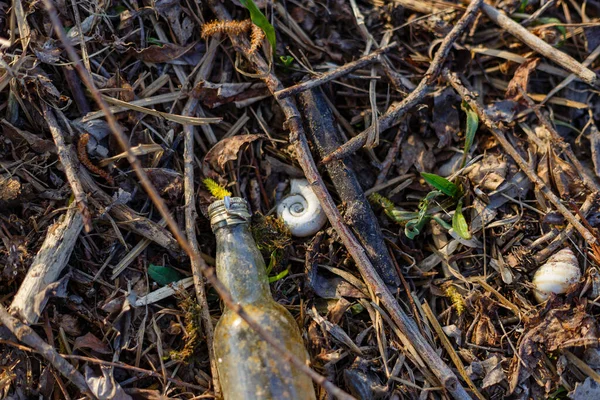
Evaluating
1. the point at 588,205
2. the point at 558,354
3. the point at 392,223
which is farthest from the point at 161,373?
the point at 588,205

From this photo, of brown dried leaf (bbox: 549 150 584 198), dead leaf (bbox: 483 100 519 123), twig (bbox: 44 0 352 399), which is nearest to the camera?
twig (bbox: 44 0 352 399)

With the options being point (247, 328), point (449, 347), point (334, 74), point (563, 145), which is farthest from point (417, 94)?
point (247, 328)

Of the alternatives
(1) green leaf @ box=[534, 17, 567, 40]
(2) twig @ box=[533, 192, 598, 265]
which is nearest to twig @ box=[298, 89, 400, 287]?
(2) twig @ box=[533, 192, 598, 265]

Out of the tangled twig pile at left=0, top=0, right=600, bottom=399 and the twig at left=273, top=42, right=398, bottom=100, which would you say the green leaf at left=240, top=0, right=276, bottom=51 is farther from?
the twig at left=273, top=42, right=398, bottom=100

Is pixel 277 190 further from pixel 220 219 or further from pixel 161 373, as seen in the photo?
pixel 161 373

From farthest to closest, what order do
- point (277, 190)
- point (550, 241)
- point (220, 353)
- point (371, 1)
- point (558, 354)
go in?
point (371, 1), point (277, 190), point (550, 241), point (558, 354), point (220, 353)

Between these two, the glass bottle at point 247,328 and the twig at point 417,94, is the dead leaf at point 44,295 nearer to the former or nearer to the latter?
the glass bottle at point 247,328
